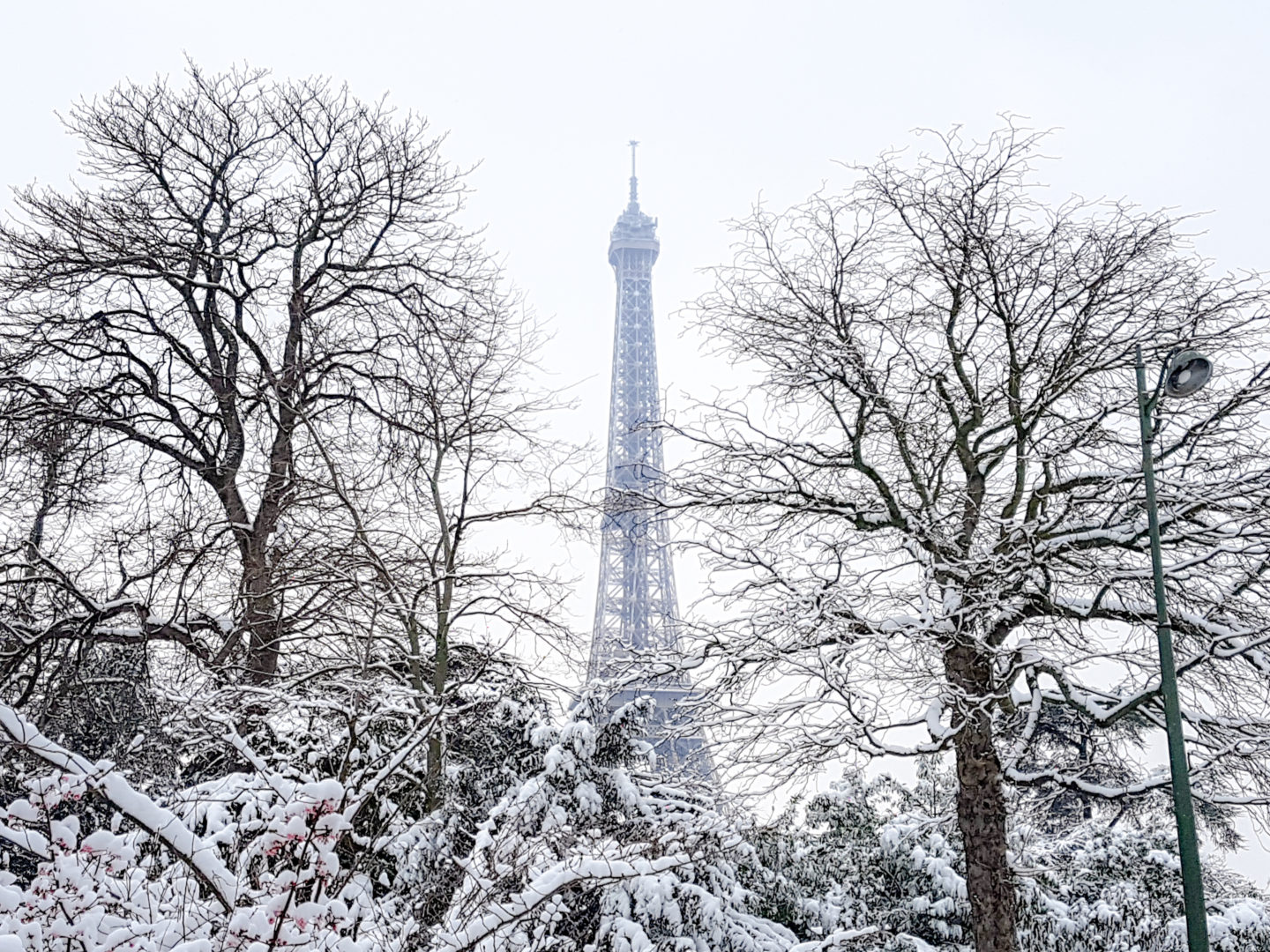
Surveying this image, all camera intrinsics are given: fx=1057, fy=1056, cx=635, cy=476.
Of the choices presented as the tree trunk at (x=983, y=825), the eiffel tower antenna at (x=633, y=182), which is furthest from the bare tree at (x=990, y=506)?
the eiffel tower antenna at (x=633, y=182)

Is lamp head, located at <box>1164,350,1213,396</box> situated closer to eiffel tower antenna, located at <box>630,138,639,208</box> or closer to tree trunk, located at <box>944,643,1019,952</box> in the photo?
tree trunk, located at <box>944,643,1019,952</box>

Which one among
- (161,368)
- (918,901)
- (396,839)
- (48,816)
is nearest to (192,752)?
(396,839)

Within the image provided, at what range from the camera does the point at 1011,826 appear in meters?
11.3

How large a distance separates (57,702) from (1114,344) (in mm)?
8369

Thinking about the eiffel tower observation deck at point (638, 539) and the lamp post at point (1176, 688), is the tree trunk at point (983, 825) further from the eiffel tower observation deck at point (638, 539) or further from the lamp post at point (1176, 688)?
the eiffel tower observation deck at point (638, 539)

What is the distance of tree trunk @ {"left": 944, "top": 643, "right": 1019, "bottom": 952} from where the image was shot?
7988 millimetres

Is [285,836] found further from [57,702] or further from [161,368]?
[161,368]

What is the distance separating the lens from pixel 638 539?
1062 cm

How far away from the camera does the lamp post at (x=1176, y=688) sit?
6.01 m

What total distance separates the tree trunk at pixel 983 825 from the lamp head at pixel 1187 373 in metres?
2.42

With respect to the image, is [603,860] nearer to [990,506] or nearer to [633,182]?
[990,506]

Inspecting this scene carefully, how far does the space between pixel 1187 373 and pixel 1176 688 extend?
1.97 m

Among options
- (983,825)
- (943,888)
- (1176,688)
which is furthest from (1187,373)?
(943,888)

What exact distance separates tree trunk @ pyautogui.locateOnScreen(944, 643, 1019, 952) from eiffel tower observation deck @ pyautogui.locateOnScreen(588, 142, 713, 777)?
2.09 meters
